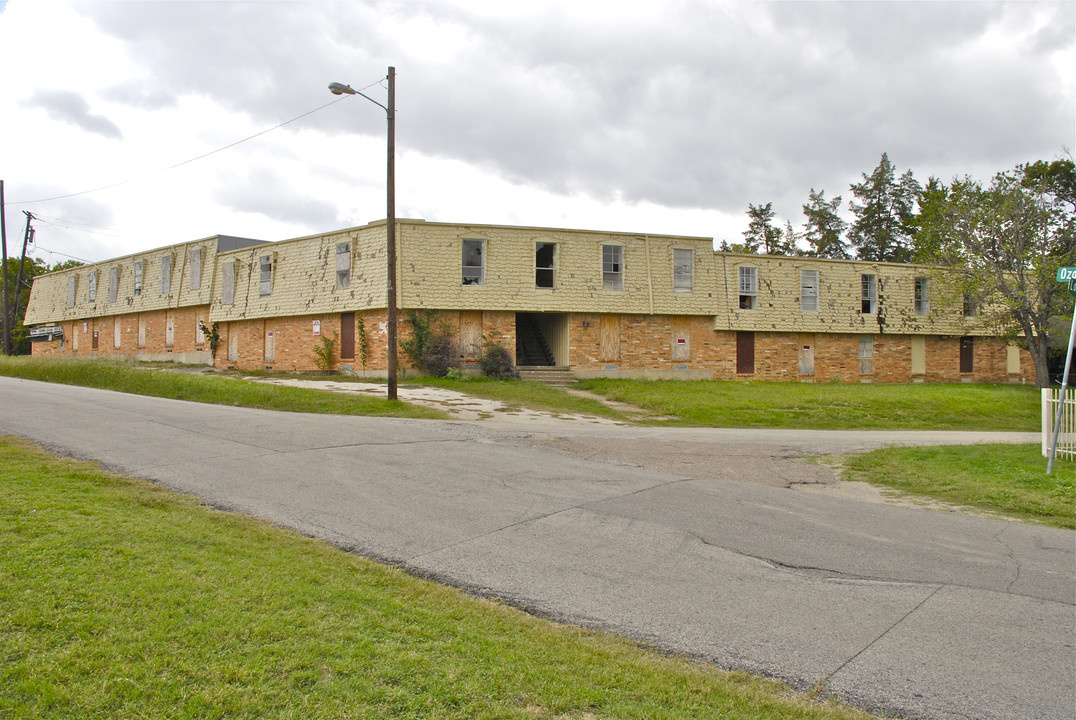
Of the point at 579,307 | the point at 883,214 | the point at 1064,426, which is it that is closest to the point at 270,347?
the point at 579,307

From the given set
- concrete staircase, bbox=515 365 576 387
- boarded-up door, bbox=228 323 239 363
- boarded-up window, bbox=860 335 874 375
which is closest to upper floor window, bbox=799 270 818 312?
boarded-up window, bbox=860 335 874 375

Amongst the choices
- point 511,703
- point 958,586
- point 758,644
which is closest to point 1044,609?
point 958,586

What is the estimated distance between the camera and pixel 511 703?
3.28 metres

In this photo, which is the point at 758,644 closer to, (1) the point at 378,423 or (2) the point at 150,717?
(2) the point at 150,717

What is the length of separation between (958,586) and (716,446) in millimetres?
7651

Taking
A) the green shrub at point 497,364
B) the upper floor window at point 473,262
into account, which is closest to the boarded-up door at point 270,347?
the upper floor window at point 473,262

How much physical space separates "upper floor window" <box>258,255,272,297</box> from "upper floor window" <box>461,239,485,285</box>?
9396mm

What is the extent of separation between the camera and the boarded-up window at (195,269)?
113ft

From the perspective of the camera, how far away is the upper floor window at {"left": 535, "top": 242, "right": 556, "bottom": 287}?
91.7 ft

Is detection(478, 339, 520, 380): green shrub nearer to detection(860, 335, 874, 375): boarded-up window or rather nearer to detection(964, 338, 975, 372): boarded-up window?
detection(860, 335, 874, 375): boarded-up window

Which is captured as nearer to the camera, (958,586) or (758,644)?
(758,644)

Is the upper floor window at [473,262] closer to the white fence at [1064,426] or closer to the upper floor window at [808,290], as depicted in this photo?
the upper floor window at [808,290]

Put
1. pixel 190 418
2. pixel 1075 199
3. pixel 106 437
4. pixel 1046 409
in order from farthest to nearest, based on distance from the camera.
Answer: pixel 1075 199 → pixel 190 418 → pixel 1046 409 → pixel 106 437

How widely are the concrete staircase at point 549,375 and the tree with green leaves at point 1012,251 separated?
17.4 m
